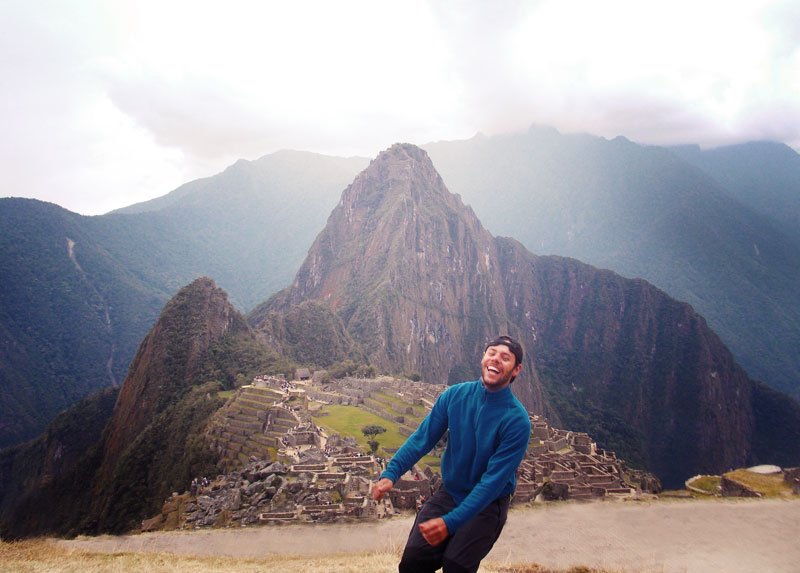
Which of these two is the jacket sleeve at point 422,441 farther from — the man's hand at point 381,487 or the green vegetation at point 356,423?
the green vegetation at point 356,423

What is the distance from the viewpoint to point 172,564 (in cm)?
700

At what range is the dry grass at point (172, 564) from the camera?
6418 millimetres

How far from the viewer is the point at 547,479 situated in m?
20.7

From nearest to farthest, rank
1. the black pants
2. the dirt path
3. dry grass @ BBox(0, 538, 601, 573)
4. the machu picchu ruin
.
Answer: the black pants
dry grass @ BBox(0, 538, 601, 573)
the dirt path
the machu picchu ruin

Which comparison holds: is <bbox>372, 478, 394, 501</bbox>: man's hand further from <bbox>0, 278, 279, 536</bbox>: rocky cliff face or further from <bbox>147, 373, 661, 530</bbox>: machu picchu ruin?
<bbox>0, 278, 279, 536</bbox>: rocky cliff face

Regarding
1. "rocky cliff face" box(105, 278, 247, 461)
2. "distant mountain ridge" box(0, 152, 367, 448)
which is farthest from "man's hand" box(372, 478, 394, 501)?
"distant mountain ridge" box(0, 152, 367, 448)

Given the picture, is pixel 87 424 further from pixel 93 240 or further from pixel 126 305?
pixel 93 240

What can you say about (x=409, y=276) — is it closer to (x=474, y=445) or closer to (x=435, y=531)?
(x=474, y=445)

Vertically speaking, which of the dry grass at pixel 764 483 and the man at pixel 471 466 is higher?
the man at pixel 471 466

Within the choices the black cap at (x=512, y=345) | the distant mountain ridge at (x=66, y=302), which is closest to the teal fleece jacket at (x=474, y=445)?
the black cap at (x=512, y=345)

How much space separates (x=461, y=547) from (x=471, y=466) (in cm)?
68

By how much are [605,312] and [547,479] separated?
469ft

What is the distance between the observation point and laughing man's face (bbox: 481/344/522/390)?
4164 millimetres

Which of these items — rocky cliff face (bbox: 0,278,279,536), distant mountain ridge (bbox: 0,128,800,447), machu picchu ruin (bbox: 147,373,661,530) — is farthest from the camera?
distant mountain ridge (bbox: 0,128,800,447)
